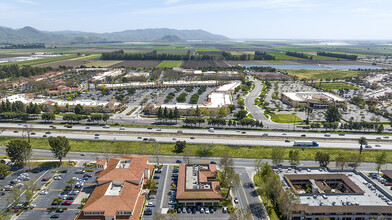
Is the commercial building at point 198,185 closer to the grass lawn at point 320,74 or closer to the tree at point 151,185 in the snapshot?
the tree at point 151,185

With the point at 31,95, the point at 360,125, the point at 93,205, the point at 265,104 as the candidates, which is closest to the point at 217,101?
the point at 265,104

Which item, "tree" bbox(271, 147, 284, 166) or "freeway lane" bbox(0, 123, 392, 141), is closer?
"tree" bbox(271, 147, 284, 166)

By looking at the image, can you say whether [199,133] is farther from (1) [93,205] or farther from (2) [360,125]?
(2) [360,125]

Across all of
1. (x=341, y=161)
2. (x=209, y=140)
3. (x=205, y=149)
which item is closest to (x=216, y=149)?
(x=205, y=149)

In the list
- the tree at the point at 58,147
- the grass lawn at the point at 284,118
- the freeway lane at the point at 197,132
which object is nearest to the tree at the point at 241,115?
the freeway lane at the point at 197,132

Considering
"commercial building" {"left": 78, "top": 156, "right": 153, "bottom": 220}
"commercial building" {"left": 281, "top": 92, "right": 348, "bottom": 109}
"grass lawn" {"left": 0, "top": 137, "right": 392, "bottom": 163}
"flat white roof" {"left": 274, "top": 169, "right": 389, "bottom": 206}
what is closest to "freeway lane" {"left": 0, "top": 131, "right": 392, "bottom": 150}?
"grass lawn" {"left": 0, "top": 137, "right": 392, "bottom": 163}

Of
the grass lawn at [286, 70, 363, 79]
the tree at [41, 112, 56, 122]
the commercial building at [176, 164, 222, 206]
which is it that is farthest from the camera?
the grass lawn at [286, 70, 363, 79]

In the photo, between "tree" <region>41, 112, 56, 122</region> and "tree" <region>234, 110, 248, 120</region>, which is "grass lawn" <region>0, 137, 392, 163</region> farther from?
"tree" <region>234, 110, 248, 120</region>
